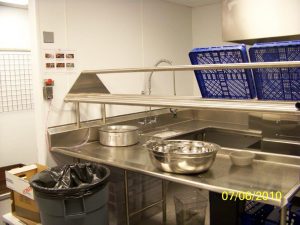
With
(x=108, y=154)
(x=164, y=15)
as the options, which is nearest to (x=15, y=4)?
(x=164, y=15)

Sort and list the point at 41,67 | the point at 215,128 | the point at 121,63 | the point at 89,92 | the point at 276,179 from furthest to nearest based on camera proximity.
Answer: the point at 215,128, the point at 121,63, the point at 89,92, the point at 41,67, the point at 276,179

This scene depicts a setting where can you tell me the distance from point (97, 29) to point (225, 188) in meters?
1.81

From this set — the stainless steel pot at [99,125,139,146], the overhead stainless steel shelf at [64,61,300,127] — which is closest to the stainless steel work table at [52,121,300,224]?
the stainless steel pot at [99,125,139,146]

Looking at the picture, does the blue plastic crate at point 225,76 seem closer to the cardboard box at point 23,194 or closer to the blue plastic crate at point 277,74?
the blue plastic crate at point 277,74

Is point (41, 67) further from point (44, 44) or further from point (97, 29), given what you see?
point (97, 29)

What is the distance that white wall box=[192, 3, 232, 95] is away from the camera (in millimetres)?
3588

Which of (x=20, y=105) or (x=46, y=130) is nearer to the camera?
(x=46, y=130)

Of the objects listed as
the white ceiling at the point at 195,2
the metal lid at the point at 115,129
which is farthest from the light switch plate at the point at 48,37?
the white ceiling at the point at 195,2

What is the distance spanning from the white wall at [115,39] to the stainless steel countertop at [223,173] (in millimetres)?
549

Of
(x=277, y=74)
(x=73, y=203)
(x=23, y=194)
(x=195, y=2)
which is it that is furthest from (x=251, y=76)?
(x=195, y=2)

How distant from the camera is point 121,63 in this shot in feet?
9.52

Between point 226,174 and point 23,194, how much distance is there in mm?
1356

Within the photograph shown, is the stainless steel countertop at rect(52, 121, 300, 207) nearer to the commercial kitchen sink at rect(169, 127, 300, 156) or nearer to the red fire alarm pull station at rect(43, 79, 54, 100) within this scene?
the red fire alarm pull station at rect(43, 79, 54, 100)

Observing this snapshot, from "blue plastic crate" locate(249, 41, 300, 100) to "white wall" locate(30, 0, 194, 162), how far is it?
1392mm
